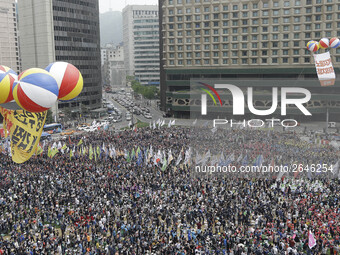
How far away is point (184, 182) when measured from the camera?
1077 inches

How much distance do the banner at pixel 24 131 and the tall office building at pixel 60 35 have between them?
50.1m

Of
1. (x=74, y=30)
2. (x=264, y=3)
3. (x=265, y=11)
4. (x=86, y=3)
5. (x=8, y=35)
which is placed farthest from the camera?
(x=8, y=35)

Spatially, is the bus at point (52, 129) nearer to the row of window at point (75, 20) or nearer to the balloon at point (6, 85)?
the row of window at point (75, 20)

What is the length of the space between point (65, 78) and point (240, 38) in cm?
4599

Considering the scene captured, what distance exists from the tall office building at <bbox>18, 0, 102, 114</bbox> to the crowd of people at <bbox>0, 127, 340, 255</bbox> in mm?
50896

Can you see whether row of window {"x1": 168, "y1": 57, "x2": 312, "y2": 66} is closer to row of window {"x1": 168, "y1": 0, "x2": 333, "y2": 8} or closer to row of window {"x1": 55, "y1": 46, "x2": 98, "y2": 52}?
row of window {"x1": 168, "y1": 0, "x2": 333, "y2": 8}

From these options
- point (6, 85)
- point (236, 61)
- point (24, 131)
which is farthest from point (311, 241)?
point (236, 61)

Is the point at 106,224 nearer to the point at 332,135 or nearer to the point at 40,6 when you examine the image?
the point at 332,135

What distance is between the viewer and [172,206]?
74.6 ft

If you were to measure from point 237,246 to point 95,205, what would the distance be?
9623 millimetres

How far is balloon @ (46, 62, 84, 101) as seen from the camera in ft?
91.0

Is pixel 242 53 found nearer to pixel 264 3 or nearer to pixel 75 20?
pixel 264 3

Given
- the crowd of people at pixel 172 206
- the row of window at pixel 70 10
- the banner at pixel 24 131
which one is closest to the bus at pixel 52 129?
the crowd of people at pixel 172 206

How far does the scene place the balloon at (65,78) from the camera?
2773 centimetres
